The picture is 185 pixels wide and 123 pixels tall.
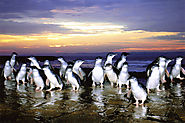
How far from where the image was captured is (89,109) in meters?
5.53

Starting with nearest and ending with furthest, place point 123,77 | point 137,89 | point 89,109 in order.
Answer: point 89,109
point 137,89
point 123,77

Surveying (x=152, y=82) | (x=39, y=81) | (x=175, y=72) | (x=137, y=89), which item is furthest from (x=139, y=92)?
(x=175, y=72)

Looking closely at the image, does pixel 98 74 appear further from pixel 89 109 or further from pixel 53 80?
pixel 89 109

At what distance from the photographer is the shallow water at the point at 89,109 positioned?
4789 mm

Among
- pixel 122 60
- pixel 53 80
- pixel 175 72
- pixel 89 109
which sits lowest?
pixel 89 109

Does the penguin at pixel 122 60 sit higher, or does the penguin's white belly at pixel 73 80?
the penguin at pixel 122 60

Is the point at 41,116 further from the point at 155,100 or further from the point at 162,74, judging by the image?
the point at 162,74

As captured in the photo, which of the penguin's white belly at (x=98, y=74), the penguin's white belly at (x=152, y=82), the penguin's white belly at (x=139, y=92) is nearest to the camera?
the penguin's white belly at (x=139, y=92)

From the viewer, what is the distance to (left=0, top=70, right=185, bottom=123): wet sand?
4789 mm

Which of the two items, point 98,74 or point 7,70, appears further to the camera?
point 7,70

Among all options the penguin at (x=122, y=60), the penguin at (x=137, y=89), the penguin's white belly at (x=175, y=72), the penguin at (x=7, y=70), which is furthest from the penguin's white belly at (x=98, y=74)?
the penguin at (x=7, y=70)

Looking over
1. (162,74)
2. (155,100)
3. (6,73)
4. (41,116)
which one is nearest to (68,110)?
(41,116)

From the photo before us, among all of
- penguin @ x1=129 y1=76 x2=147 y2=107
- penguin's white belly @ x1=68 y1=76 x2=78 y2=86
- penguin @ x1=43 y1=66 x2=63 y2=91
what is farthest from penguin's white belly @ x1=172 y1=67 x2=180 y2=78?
penguin @ x1=43 y1=66 x2=63 y2=91

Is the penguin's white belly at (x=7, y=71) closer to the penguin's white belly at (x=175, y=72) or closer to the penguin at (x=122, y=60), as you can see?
the penguin at (x=122, y=60)
